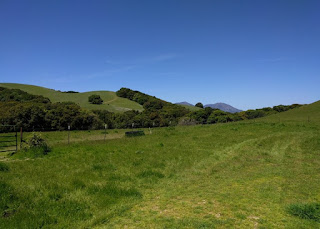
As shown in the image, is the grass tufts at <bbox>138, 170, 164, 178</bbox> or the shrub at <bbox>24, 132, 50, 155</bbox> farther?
the shrub at <bbox>24, 132, 50, 155</bbox>

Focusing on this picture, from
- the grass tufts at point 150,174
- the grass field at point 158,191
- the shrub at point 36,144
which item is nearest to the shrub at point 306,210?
the grass field at point 158,191

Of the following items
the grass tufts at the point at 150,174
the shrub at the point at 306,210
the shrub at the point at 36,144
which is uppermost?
the shrub at the point at 36,144

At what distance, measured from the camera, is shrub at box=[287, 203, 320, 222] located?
544cm

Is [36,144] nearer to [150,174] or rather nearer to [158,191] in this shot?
[150,174]

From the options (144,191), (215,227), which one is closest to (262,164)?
(144,191)

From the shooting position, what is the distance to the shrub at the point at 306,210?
5.44 meters

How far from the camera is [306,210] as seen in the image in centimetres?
566

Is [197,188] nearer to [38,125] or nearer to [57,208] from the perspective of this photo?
[57,208]

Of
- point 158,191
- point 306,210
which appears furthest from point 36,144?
point 306,210

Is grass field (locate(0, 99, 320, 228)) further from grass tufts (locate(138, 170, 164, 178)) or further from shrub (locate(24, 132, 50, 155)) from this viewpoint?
shrub (locate(24, 132, 50, 155))

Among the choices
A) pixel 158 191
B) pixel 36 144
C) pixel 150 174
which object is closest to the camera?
pixel 158 191

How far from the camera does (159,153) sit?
49.1ft

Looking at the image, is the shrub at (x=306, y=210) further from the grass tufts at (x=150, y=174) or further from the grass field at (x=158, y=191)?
the grass tufts at (x=150, y=174)

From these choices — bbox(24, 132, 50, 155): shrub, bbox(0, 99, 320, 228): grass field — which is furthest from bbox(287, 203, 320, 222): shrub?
bbox(24, 132, 50, 155): shrub
